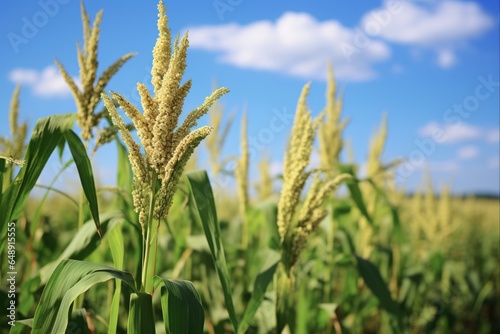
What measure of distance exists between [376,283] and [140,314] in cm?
199

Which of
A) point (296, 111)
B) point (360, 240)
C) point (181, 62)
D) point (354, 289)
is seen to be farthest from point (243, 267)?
point (181, 62)

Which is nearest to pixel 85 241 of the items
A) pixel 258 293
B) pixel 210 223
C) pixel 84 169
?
pixel 84 169

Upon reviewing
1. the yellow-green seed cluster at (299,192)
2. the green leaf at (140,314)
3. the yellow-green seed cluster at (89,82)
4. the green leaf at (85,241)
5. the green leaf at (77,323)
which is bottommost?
the green leaf at (77,323)

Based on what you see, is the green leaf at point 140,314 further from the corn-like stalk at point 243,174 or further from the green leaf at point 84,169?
the corn-like stalk at point 243,174

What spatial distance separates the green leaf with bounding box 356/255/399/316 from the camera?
127 inches

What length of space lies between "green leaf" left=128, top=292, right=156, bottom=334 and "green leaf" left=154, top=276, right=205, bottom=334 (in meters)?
0.06

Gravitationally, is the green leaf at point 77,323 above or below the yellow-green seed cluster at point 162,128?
below

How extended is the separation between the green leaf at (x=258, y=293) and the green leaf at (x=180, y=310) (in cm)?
64

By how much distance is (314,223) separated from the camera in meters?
2.59

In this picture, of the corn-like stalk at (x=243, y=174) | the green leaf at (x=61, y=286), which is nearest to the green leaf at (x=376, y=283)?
the corn-like stalk at (x=243, y=174)

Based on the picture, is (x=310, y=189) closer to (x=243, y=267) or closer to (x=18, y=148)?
(x=243, y=267)

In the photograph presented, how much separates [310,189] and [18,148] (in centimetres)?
200

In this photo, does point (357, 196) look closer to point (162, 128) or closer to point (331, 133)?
point (331, 133)

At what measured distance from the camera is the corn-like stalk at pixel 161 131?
170 centimetres
